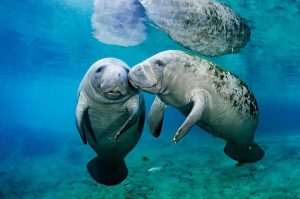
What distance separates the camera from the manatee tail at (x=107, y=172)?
6125mm

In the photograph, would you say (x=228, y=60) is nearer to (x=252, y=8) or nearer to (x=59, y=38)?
(x=252, y=8)

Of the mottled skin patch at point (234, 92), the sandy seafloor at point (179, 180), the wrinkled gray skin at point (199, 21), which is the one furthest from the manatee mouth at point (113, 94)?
the wrinkled gray skin at point (199, 21)

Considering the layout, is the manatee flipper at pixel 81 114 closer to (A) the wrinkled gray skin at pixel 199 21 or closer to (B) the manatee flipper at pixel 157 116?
(B) the manatee flipper at pixel 157 116

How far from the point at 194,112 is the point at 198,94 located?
379mm

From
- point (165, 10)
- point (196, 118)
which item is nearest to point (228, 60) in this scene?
point (165, 10)

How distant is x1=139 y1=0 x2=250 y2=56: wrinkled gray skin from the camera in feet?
33.2

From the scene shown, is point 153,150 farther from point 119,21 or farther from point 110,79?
point 110,79

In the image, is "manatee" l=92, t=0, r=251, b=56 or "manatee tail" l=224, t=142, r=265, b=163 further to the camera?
"manatee" l=92, t=0, r=251, b=56

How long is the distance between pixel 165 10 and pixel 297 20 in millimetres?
7547

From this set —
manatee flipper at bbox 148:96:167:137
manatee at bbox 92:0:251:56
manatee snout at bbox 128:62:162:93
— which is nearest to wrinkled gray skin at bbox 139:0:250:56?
manatee at bbox 92:0:251:56

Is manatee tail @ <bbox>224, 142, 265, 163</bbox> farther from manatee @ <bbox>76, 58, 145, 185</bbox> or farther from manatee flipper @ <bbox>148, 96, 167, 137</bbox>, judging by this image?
manatee @ <bbox>76, 58, 145, 185</bbox>

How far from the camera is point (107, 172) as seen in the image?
624 cm

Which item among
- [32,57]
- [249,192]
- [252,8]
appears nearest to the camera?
[249,192]

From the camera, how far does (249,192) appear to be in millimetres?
8195
